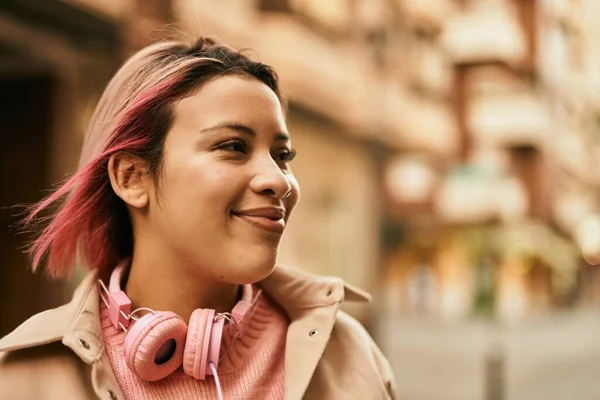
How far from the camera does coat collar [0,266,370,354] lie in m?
1.78

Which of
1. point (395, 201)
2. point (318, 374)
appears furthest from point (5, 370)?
point (395, 201)

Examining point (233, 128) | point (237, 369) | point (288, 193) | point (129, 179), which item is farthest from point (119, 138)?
point (237, 369)

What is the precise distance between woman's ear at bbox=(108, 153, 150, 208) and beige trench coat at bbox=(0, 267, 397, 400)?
0.21 meters

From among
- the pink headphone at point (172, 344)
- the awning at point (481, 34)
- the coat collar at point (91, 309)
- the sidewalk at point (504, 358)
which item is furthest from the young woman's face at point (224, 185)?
the awning at point (481, 34)

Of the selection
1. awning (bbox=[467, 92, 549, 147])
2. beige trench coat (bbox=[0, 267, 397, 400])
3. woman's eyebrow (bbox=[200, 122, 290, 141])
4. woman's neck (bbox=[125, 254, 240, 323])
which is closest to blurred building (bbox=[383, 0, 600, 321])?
awning (bbox=[467, 92, 549, 147])

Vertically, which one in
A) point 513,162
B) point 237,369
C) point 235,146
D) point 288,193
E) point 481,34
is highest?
point 235,146

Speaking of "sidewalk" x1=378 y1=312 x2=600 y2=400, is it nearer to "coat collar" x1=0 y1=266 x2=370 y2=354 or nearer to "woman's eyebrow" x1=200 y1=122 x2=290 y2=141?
"coat collar" x1=0 y1=266 x2=370 y2=354

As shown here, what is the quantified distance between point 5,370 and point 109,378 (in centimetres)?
20

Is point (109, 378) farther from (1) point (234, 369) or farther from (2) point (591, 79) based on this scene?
(2) point (591, 79)

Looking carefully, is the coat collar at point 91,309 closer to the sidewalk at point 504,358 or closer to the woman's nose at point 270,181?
the woman's nose at point 270,181

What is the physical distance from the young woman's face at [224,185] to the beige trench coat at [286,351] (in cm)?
22

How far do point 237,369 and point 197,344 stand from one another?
16 cm

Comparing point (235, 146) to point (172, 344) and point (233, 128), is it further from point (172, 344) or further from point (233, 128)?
point (172, 344)

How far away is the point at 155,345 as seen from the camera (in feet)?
5.72
